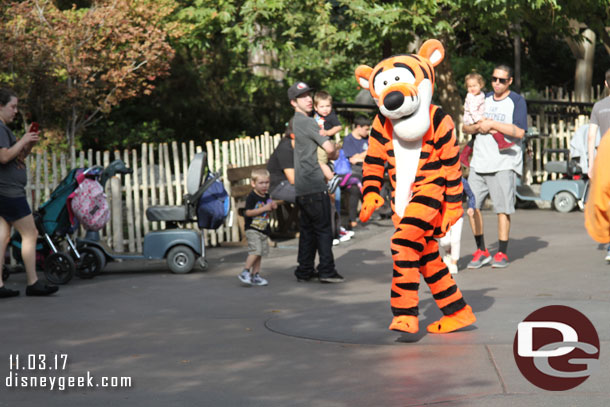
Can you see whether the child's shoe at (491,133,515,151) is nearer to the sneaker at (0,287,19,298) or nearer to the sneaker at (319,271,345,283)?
the sneaker at (319,271,345,283)

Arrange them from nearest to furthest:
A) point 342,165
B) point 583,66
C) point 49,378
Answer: point 49,378
point 342,165
point 583,66

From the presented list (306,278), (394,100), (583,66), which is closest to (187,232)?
(306,278)

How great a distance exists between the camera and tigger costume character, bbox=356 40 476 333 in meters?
6.71

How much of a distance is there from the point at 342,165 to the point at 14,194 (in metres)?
5.98

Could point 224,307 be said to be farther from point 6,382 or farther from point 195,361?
point 6,382

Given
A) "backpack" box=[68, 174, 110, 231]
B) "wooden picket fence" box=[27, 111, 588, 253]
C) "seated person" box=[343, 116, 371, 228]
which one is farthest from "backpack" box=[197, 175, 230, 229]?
"seated person" box=[343, 116, 371, 228]

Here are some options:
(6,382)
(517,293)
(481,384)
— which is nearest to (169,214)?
(517,293)

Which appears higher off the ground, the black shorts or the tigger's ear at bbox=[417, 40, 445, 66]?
the tigger's ear at bbox=[417, 40, 445, 66]

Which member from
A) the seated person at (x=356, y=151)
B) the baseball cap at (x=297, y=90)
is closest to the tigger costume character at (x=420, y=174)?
the baseball cap at (x=297, y=90)

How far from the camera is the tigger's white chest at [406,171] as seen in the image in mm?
6883

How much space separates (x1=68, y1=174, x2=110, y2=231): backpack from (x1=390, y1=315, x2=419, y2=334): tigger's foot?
4444 mm

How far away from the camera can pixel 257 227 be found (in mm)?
9312

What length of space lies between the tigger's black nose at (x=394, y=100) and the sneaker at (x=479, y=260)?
3.78 metres

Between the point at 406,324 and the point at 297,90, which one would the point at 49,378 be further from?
the point at 297,90
